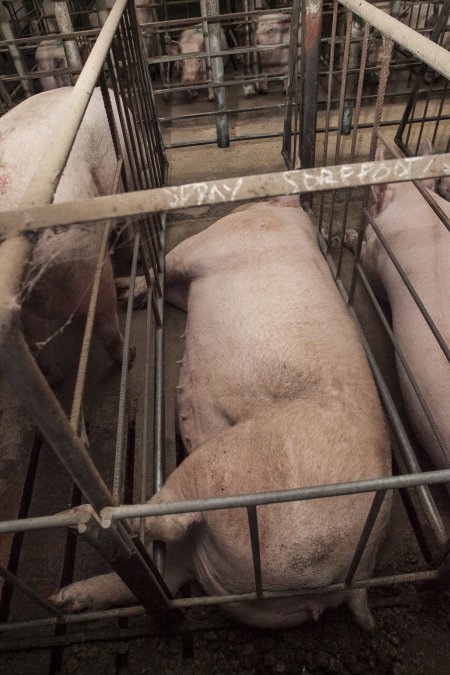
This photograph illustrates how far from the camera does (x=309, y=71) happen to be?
2562mm

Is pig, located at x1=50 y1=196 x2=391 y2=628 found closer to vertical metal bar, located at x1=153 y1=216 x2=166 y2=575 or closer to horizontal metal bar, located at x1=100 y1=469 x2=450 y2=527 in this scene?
vertical metal bar, located at x1=153 y1=216 x2=166 y2=575

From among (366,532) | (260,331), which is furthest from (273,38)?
(366,532)

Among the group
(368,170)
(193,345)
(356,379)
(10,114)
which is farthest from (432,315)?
(10,114)

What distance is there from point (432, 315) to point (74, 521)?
1.57m

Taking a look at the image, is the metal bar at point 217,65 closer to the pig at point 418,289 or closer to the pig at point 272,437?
the pig at point 418,289

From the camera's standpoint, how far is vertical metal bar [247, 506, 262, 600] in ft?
3.28

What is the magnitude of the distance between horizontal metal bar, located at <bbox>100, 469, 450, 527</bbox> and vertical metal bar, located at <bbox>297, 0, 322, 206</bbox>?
2.42 meters

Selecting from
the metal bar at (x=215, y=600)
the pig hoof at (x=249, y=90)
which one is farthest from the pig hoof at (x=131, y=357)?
the pig hoof at (x=249, y=90)

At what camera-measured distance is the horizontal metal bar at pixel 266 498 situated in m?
0.93

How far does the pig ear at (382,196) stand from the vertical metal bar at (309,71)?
492 mm

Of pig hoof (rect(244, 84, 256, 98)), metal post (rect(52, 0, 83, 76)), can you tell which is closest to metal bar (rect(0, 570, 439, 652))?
metal post (rect(52, 0, 83, 76))

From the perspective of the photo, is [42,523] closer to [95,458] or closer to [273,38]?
[95,458]

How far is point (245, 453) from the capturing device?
A: 1.35m

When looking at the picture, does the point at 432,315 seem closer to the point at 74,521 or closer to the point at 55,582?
the point at 74,521
